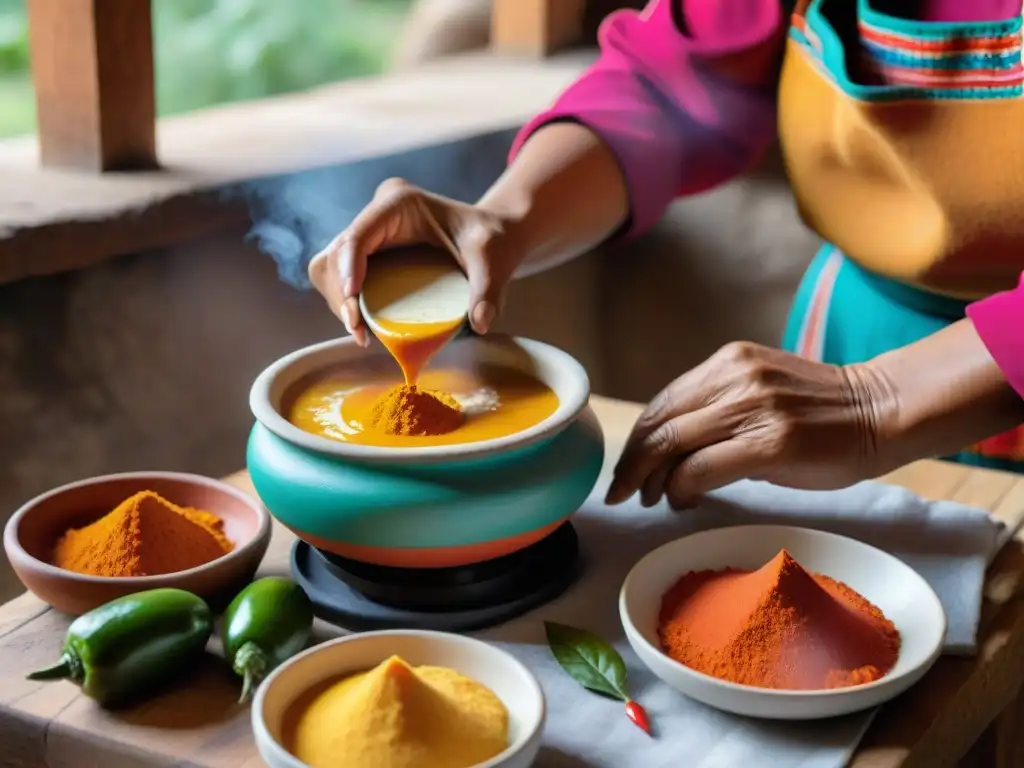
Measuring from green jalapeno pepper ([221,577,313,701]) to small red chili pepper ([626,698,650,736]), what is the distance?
0.26 metres

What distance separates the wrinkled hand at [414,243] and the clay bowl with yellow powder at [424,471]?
89mm

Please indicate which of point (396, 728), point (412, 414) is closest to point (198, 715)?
point (396, 728)

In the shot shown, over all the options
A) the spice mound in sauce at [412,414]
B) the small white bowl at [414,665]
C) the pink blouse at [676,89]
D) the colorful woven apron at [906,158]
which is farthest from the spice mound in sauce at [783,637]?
the pink blouse at [676,89]

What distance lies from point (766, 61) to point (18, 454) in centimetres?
111

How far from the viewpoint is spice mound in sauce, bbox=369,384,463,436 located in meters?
1.03

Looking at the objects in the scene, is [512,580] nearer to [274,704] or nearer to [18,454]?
[274,704]

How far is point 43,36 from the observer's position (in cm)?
158

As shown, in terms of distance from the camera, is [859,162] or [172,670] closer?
[172,670]

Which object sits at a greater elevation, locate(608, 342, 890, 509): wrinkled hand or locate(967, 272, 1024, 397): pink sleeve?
locate(967, 272, 1024, 397): pink sleeve

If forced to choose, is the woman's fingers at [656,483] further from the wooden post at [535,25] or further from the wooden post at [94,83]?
the wooden post at [535,25]

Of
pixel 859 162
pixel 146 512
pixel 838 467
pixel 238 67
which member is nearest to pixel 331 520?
pixel 146 512

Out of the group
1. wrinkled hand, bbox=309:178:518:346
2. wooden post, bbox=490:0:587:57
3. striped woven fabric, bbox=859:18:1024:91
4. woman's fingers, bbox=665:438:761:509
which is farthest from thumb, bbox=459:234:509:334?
wooden post, bbox=490:0:587:57

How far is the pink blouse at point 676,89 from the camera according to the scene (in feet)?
5.04

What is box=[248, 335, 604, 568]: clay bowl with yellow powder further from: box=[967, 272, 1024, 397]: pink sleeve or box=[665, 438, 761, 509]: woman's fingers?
box=[967, 272, 1024, 397]: pink sleeve
